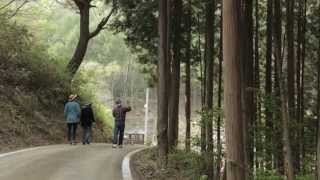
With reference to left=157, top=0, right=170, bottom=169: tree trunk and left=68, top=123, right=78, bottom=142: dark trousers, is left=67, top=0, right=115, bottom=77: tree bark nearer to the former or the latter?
left=68, top=123, right=78, bottom=142: dark trousers

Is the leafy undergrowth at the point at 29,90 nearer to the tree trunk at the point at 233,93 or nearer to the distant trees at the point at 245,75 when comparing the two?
the distant trees at the point at 245,75

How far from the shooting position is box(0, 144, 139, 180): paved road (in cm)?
1441

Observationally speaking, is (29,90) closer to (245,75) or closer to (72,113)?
(72,113)

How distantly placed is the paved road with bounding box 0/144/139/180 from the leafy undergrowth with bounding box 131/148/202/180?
0.55 metres

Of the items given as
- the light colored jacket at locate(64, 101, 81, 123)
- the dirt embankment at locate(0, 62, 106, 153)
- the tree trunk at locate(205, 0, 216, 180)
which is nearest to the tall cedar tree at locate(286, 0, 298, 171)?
the tree trunk at locate(205, 0, 216, 180)

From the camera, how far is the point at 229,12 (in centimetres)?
1002

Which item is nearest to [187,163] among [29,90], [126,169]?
[126,169]

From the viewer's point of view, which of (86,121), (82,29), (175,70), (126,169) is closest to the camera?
(126,169)

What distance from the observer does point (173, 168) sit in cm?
1733

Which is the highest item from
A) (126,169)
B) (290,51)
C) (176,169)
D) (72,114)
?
(290,51)

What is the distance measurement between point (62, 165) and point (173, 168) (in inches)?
119

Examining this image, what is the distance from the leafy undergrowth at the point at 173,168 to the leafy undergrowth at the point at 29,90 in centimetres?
616

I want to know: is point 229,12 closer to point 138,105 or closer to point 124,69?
point 124,69

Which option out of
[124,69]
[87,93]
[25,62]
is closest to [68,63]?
[87,93]
